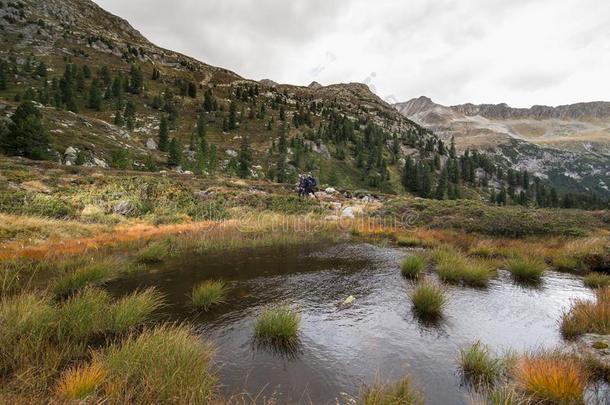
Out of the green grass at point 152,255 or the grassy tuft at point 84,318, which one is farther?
the green grass at point 152,255

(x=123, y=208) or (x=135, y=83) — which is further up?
(x=135, y=83)

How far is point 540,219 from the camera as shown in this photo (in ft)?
74.6

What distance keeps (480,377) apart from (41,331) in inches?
293

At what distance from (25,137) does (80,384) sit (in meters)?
47.5

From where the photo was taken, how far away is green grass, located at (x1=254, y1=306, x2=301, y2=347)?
661 cm

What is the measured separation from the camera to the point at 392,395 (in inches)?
170

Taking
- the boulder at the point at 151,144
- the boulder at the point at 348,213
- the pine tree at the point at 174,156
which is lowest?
the boulder at the point at 348,213

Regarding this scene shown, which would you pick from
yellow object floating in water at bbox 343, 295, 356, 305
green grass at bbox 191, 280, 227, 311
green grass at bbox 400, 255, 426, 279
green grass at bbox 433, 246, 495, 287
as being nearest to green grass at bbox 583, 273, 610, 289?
green grass at bbox 433, 246, 495, 287

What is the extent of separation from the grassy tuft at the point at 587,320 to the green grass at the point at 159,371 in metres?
7.82

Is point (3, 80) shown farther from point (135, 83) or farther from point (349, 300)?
point (349, 300)

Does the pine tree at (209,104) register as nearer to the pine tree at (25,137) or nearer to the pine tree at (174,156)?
the pine tree at (174,156)

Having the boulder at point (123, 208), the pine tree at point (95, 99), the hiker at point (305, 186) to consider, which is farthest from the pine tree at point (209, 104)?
the boulder at point (123, 208)

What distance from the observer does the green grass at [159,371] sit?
4.08 meters

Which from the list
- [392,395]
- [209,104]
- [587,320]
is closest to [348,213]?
[587,320]
